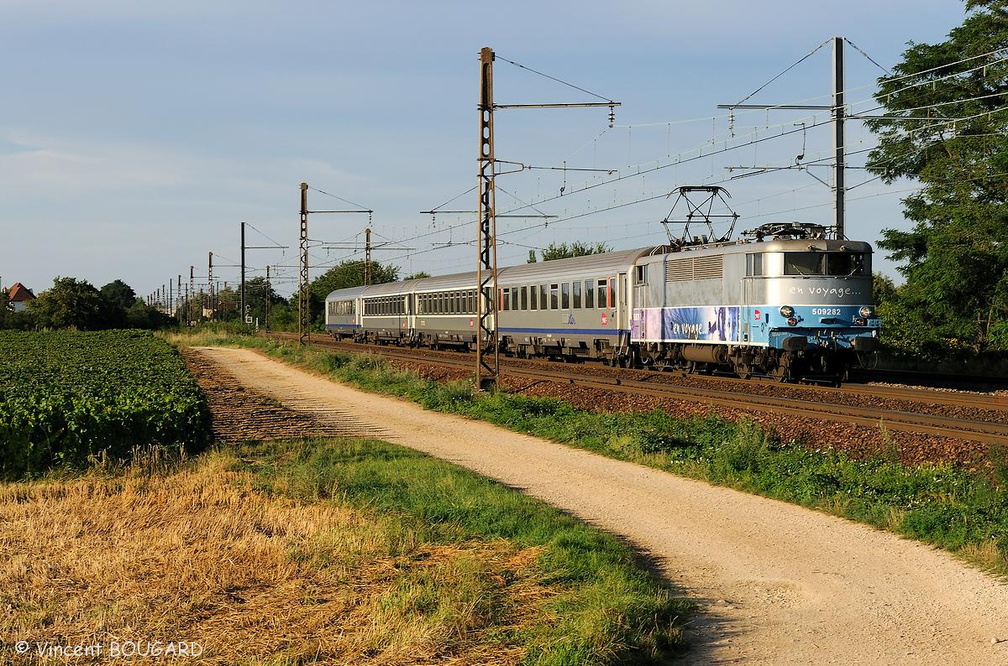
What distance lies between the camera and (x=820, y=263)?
2444 cm

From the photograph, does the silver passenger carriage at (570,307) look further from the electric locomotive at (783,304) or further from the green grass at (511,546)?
the green grass at (511,546)

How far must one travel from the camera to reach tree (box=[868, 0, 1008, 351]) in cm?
3062

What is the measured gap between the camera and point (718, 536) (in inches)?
421

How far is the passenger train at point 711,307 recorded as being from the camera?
958 inches

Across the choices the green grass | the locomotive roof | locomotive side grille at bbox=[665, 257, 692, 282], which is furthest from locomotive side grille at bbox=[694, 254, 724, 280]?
the green grass

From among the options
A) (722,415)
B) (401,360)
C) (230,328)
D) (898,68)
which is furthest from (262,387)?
(230,328)

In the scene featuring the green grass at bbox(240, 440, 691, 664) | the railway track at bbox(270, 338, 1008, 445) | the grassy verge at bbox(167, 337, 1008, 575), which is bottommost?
the green grass at bbox(240, 440, 691, 664)

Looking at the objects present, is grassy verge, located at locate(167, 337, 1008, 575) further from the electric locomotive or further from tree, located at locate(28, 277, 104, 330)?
tree, located at locate(28, 277, 104, 330)

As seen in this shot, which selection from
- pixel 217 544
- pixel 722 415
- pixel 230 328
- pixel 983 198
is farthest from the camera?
pixel 230 328

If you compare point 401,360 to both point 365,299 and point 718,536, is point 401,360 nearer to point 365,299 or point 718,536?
point 365,299

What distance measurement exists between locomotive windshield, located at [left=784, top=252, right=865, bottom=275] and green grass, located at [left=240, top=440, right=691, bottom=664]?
1219 cm

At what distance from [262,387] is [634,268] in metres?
11.9

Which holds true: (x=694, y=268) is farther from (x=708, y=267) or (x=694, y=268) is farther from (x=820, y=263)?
(x=820, y=263)

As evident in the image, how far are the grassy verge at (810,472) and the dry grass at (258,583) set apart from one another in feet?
13.4
